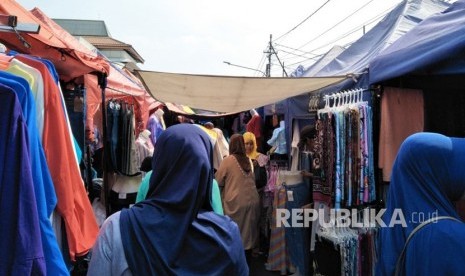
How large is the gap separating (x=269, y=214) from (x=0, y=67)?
12.7 feet

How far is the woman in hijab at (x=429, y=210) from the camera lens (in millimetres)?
1461

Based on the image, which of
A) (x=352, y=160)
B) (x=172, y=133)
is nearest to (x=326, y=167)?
(x=352, y=160)

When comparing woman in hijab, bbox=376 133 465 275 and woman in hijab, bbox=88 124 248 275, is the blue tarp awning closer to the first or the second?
woman in hijab, bbox=376 133 465 275

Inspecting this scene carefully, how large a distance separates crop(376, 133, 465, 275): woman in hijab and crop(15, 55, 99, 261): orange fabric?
1394 mm

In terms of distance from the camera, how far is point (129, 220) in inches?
51.5

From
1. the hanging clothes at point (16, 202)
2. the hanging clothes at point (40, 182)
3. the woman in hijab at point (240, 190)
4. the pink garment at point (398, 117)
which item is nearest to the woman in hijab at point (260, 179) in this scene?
the woman in hijab at point (240, 190)

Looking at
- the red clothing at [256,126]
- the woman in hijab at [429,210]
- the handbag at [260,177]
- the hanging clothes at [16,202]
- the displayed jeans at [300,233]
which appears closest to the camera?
the hanging clothes at [16,202]

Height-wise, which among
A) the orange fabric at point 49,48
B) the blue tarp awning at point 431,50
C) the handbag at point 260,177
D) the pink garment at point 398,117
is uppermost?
the blue tarp awning at point 431,50

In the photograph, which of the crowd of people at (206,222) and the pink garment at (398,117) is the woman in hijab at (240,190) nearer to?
the pink garment at (398,117)

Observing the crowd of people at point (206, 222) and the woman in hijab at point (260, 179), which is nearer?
the crowd of people at point (206, 222)

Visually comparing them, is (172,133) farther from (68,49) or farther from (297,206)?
(297,206)

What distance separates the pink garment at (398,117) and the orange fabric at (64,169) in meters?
2.26

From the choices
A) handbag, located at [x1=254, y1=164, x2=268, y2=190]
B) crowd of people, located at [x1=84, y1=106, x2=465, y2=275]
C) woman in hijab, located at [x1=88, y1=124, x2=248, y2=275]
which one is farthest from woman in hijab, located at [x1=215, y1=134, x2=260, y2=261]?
woman in hijab, located at [x1=88, y1=124, x2=248, y2=275]

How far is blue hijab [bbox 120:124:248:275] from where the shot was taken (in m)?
1.27
